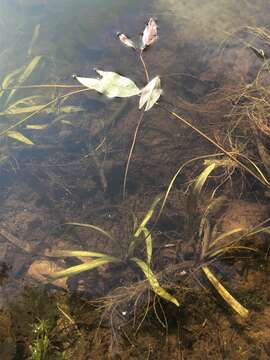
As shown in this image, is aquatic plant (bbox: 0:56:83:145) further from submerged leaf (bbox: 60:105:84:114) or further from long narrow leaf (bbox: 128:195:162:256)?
long narrow leaf (bbox: 128:195:162:256)

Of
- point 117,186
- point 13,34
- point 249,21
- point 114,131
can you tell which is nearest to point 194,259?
point 117,186

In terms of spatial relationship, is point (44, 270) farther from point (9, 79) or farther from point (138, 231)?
point (9, 79)

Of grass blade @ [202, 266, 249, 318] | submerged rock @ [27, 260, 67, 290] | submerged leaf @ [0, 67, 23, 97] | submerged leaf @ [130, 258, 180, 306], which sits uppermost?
submerged leaf @ [0, 67, 23, 97]

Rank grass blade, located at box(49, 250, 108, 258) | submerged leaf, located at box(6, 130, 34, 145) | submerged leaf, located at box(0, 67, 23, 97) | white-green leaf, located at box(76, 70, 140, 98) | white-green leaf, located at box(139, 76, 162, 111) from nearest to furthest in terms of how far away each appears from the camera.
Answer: white-green leaf, located at box(139, 76, 162, 111), white-green leaf, located at box(76, 70, 140, 98), grass blade, located at box(49, 250, 108, 258), submerged leaf, located at box(6, 130, 34, 145), submerged leaf, located at box(0, 67, 23, 97)

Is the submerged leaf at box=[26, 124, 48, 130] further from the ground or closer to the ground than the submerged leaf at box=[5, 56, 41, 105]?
closer to the ground

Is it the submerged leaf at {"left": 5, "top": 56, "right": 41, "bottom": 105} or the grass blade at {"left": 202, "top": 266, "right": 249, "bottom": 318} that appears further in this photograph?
the submerged leaf at {"left": 5, "top": 56, "right": 41, "bottom": 105}

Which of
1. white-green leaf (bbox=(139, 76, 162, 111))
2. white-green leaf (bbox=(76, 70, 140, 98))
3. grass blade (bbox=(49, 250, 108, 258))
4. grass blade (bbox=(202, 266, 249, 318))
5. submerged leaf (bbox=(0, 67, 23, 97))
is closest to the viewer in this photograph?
grass blade (bbox=(202, 266, 249, 318))

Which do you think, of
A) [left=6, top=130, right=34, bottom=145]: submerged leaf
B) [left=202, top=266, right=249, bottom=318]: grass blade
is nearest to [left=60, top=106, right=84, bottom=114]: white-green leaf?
[left=6, top=130, right=34, bottom=145]: submerged leaf
